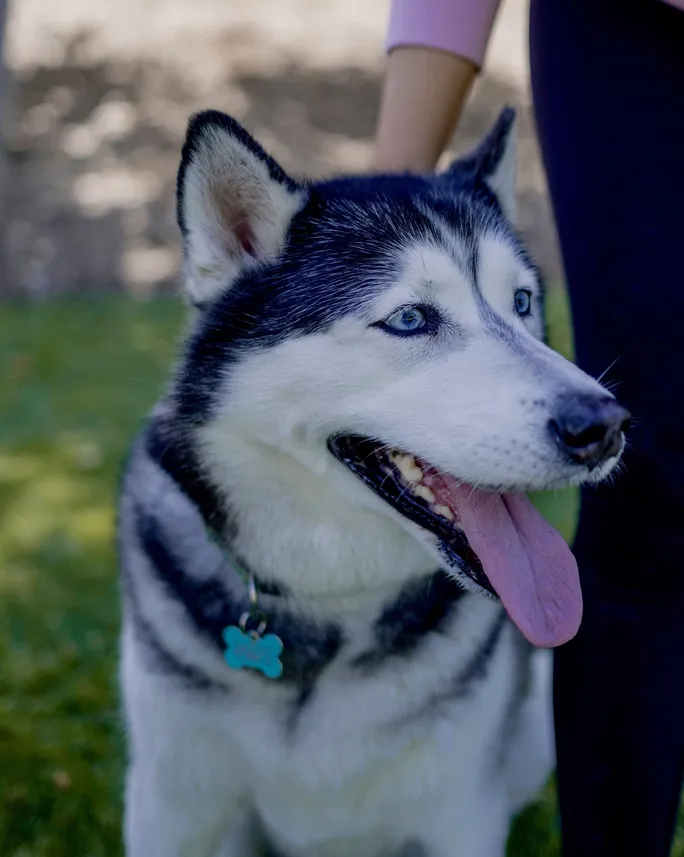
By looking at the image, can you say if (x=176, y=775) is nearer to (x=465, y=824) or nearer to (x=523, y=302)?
(x=465, y=824)

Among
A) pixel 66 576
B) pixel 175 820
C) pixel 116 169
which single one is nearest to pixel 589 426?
pixel 175 820

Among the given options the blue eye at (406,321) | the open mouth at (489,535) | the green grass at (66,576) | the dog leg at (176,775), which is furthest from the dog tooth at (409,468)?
the green grass at (66,576)

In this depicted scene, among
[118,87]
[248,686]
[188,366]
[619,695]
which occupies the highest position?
[188,366]

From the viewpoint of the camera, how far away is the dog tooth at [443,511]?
70.1 inches

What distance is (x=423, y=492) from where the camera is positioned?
5.90ft

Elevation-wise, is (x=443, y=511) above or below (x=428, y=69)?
below

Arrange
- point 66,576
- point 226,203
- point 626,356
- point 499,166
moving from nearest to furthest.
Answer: point 626,356 → point 226,203 → point 499,166 → point 66,576

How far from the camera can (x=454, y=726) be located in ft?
6.41

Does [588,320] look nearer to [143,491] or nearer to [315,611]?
[315,611]

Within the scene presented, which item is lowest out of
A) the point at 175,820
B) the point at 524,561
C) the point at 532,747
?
the point at 175,820

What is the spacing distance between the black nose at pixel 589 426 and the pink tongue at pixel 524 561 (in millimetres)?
249

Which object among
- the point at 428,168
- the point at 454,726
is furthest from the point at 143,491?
the point at 428,168

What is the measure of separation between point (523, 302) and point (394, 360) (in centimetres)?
40

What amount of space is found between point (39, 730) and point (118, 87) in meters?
8.87
